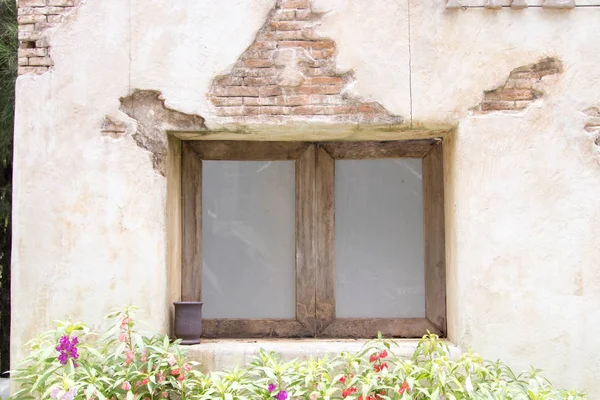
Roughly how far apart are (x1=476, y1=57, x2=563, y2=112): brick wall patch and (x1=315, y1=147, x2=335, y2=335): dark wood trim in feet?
3.58

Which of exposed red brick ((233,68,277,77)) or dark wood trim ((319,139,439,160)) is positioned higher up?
exposed red brick ((233,68,277,77))

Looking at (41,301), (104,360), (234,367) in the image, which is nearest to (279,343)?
(234,367)

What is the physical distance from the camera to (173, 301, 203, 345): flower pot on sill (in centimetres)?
445

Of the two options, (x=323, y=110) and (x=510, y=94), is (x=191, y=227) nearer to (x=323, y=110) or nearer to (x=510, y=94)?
(x=323, y=110)

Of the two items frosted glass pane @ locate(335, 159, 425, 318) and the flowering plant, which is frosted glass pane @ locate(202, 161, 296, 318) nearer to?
frosted glass pane @ locate(335, 159, 425, 318)

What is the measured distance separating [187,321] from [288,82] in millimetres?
1609

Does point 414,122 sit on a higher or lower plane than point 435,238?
higher

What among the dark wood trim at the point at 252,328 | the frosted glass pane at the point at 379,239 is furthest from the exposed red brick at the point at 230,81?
the dark wood trim at the point at 252,328

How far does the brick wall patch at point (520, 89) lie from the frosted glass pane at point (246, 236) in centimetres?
138

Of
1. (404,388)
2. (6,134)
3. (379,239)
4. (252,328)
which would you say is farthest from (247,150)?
(6,134)

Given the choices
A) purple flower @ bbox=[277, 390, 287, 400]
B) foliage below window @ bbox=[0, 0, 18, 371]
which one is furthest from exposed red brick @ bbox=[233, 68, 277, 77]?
foliage below window @ bbox=[0, 0, 18, 371]

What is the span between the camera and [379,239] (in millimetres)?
4902

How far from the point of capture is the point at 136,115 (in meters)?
4.46

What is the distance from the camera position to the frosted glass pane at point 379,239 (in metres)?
4.86
